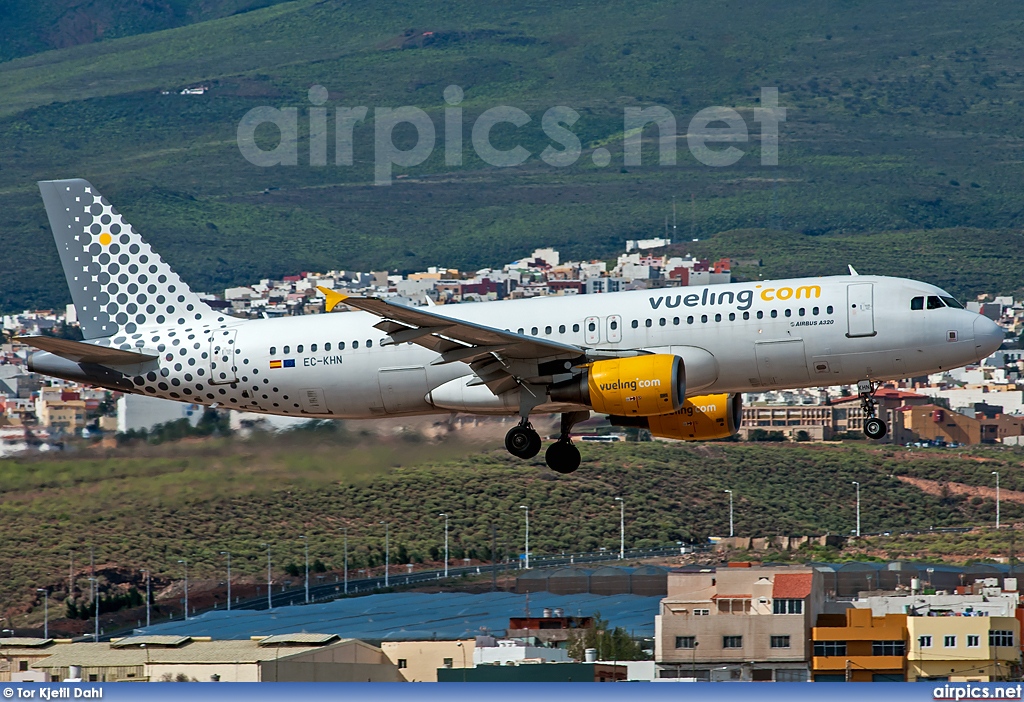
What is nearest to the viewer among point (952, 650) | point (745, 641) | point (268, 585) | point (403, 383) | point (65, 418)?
point (403, 383)

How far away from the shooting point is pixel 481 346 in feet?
127

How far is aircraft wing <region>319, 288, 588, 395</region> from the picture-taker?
37125 mm

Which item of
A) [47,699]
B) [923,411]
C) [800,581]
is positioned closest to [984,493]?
[923,411]

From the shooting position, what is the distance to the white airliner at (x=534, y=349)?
38.2m

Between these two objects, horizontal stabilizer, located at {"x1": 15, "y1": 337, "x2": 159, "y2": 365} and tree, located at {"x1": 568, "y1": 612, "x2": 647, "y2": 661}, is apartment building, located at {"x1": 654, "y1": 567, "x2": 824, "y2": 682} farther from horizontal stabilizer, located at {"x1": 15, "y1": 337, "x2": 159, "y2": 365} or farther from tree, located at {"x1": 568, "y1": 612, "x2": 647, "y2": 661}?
horizontal stabilizer, located at {"x1": 15, "y1": 337, "x2": 159, "y2": 365}

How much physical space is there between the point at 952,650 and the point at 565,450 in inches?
786

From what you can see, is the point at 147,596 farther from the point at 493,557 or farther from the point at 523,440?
the point at 523,440

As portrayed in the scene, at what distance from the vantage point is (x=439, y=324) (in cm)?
3731

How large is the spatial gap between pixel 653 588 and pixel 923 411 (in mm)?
51732

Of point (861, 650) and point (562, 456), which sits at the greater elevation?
point (562, 456)

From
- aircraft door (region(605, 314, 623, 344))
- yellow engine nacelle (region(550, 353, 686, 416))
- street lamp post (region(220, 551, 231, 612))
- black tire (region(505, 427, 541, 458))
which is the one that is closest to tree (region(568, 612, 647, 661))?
black tire (region(505, 427, 541, 458))

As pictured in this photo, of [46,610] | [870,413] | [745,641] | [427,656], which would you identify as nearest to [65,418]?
[46,610]

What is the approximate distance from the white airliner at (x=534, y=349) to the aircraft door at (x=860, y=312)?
0.02 metres

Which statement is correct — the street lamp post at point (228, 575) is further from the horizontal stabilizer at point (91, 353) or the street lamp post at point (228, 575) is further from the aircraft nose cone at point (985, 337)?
the aircraft nose cone at point (985, 337)
